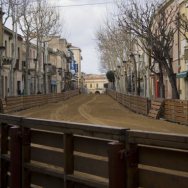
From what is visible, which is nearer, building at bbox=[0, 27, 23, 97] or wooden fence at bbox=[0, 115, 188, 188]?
wooden fence at bbox=[0, 115, 188, 188]

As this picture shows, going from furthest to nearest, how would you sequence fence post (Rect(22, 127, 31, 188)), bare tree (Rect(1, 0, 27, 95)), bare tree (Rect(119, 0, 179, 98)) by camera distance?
bare tree (Rect(1, 0, 27, 95))
bare tree (Rect(119, 0, 179, 98))
fence post (Rect(22, 127, 31, 188))

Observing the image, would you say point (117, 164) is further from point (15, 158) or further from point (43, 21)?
point (43, 21)

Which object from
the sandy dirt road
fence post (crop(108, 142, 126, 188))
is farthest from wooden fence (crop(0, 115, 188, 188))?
the sandy dirt road

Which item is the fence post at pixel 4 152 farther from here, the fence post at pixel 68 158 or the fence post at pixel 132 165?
the fence post at pixel 132 165

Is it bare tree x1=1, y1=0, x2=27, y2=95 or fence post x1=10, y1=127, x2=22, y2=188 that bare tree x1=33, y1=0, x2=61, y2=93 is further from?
fence post x1=10, y1=127, x2=22, y2=188

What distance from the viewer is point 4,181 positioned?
22.6 feet

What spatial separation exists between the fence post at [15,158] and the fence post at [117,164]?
205cm

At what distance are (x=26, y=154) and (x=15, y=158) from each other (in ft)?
0.49

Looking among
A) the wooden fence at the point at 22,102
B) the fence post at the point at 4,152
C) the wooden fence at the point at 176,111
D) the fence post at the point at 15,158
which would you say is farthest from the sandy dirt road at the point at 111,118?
the fence post at the point at 15,158

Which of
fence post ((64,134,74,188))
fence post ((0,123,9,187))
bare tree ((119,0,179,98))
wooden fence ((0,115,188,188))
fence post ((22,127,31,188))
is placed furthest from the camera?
bare tree ((119,0,179,98))

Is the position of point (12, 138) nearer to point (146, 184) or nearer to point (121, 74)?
point (146, 184)

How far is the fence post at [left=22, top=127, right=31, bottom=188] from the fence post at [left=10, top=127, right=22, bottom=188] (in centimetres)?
5

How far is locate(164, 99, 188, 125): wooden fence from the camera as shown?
2628 cm

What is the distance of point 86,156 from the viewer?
5.17 m
